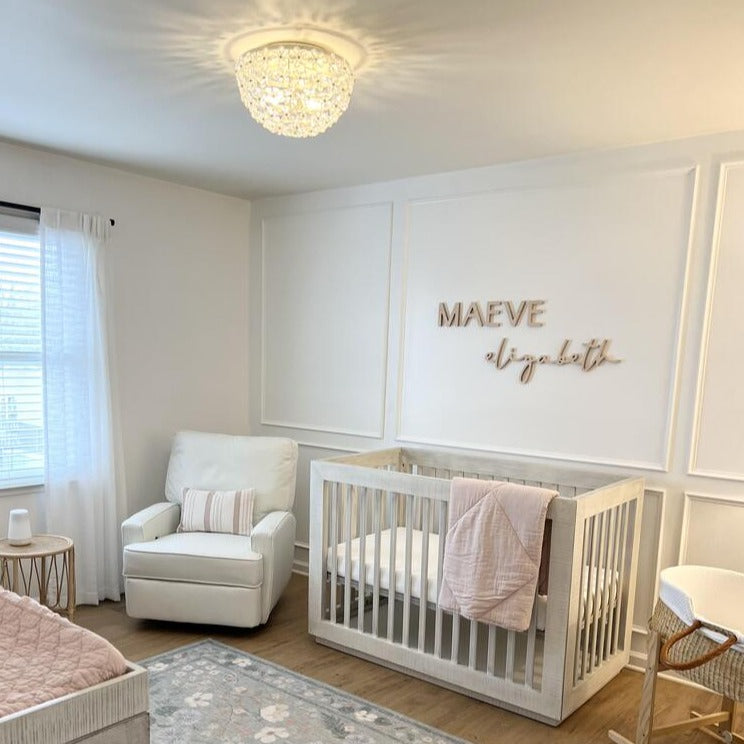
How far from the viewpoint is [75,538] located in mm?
3480

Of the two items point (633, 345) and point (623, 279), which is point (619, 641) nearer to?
point (633, 345)

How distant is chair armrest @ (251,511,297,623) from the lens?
317 centimetres

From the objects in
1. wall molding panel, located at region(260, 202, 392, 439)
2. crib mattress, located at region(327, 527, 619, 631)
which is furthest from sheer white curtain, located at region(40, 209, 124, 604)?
crib mattress, located at region(327, 527, 619, 631)

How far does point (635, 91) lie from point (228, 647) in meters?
2.93

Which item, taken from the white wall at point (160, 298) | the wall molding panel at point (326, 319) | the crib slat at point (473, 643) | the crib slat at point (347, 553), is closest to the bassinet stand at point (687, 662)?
the crib slat at point (473, 643)

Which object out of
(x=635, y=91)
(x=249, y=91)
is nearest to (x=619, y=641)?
(x=635, y=91)

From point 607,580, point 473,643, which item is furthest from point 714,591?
point 473,643

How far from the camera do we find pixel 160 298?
3953mm

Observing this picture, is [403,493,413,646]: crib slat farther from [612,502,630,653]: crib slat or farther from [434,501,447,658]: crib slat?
[612,502,630,653]: crib slat

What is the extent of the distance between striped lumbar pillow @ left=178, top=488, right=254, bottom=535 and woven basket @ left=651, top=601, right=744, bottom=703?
2138 millimetres

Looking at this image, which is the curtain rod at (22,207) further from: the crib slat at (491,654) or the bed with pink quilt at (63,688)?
the crib slat at (491,654)

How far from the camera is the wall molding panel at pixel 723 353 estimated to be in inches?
108

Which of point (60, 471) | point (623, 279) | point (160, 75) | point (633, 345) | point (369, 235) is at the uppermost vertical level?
point (160, 75)

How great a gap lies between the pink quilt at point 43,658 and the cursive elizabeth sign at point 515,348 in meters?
2.29
